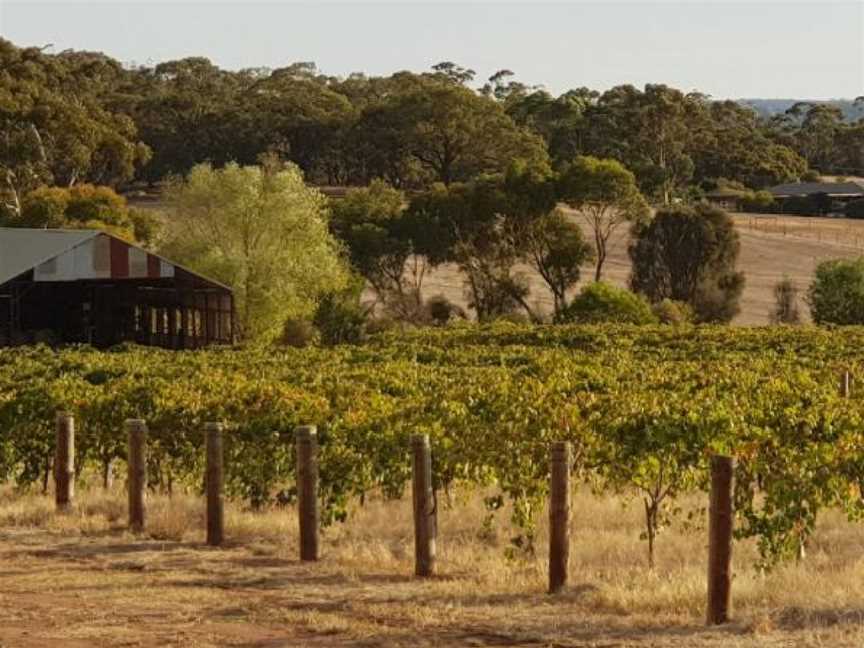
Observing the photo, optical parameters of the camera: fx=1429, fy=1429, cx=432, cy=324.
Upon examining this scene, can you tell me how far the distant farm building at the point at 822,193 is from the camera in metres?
103

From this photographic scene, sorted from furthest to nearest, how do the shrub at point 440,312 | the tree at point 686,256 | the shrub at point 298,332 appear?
the tree at point 686,256 → the shrub at point 440,312 → the shrub at point 298,332

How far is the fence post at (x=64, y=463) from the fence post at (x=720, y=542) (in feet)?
23.6

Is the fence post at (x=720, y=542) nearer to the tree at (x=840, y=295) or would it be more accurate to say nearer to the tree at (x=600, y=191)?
the tree at (x=840, y=295)

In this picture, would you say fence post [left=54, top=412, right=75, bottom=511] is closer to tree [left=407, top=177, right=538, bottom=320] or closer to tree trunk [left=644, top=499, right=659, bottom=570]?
tree trunk [left=644, top=499, right=659, bottom=570]

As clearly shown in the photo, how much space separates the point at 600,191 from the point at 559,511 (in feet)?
177

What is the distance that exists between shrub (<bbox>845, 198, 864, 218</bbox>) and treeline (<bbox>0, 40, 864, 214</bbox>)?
10.6 m

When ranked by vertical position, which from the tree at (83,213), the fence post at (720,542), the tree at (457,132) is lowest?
the fence post at (720,542)

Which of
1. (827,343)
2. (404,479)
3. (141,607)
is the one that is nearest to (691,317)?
(827,343)

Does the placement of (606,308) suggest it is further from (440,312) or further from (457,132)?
(457,132)

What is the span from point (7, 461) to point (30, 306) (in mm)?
30824

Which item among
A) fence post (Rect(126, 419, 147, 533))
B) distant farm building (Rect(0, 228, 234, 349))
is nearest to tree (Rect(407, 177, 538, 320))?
distant farm building (Rect(0, 228, 234, 349))

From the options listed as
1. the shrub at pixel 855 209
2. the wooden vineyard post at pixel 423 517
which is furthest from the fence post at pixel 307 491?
the shrub at pixel 855 209

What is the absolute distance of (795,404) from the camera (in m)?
14.2

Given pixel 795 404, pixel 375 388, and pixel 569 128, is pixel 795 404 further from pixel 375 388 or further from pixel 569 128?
pixel 569 128
